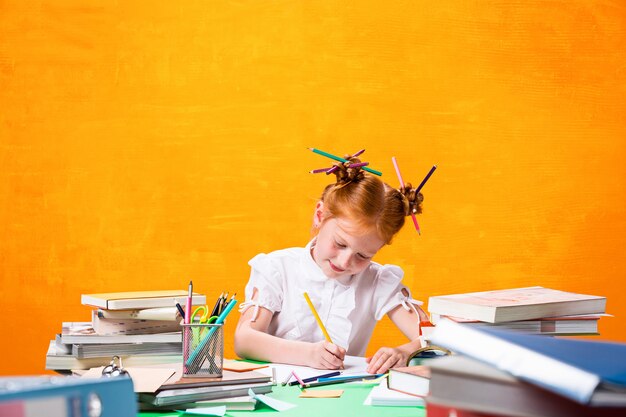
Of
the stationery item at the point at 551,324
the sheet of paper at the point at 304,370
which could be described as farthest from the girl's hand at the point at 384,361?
the stationery item at the point at 551,324

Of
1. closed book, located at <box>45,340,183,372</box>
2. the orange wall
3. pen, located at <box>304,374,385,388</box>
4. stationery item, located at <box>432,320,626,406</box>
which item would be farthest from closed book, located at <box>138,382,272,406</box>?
the orange wall

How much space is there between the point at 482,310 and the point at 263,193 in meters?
1.69

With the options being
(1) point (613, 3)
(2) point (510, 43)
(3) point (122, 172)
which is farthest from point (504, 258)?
(3) point (122, 172)

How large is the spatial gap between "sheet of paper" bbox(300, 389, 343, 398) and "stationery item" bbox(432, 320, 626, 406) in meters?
0.69

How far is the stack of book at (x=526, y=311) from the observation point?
1.36m

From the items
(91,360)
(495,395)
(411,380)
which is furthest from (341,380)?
(495,395)

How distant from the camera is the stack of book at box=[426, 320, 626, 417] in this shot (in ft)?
1.75

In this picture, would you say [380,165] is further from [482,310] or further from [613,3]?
[482,310]

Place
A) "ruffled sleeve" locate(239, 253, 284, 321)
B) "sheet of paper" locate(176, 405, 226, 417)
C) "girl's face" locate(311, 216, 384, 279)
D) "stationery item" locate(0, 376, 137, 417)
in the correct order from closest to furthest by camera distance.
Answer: "stationery item" locate(0, 376, 137, 417) → "sheet of paper" locate(176, 405, 226, 417) → "girl's face" locate(311, 216, 384, 279) → "ruffled sleeve" locate(239, 253, 284, 321)

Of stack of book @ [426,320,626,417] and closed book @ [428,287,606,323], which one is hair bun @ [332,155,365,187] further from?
stack of book @ [426,320,626,417]

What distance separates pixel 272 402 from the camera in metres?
1.24

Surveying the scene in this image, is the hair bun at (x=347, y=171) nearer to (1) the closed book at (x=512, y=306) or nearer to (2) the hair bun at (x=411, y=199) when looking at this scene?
(2) the hair bun at (x=411, y=199)

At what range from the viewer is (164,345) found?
4.95ft

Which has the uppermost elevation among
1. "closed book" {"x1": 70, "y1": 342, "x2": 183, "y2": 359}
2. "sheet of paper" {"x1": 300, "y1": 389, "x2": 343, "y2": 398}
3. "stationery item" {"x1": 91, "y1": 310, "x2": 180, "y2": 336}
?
"stationery item" {"x1": 91, "y1": 310, "x2": 180, "y2": 336}
